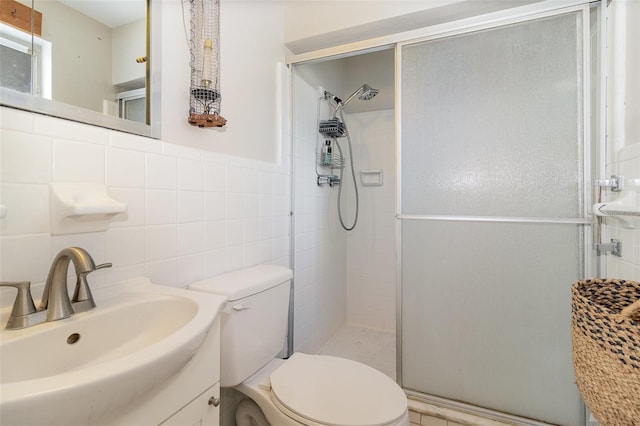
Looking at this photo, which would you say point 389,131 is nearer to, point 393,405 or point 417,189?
point 417,189

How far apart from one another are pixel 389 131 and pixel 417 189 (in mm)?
1183

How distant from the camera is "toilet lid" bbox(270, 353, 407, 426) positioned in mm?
935

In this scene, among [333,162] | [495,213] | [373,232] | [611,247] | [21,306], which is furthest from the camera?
[373,232]

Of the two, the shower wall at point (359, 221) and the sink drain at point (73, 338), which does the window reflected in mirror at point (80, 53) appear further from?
the shower wall at point (359, 221)

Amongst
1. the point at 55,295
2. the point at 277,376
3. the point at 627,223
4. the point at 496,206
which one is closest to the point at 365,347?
the point at 277,376

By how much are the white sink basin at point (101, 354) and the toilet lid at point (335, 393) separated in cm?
46

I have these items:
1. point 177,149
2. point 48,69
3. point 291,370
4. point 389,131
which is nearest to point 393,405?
point 291,370

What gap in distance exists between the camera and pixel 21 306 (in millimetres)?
653

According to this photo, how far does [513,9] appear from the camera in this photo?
138cm

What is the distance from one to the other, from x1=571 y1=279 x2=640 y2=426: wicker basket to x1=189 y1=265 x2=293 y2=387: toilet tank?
0.98m

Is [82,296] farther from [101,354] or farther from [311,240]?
[311,240]

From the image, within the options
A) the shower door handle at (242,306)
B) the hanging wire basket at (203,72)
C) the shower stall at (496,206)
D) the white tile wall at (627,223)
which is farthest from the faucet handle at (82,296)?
the white tile wall at (627,223)

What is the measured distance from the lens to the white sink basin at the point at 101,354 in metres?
Answer: 0.43

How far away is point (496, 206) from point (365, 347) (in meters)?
1.48
